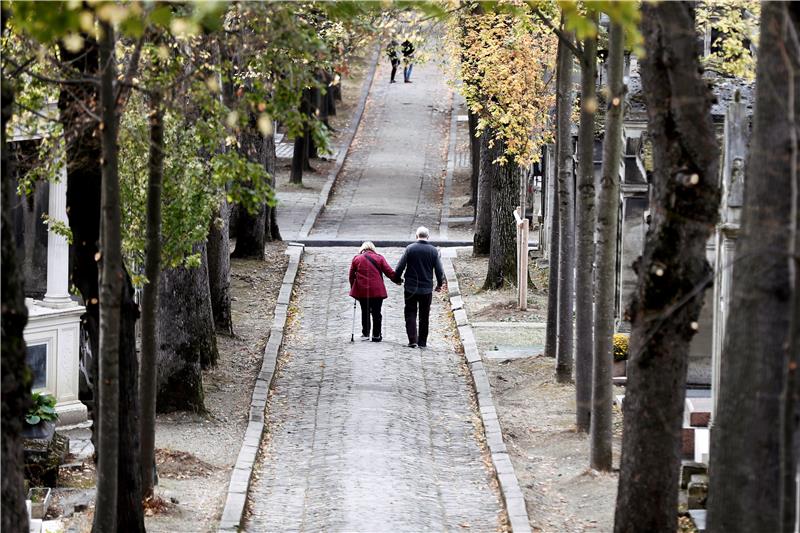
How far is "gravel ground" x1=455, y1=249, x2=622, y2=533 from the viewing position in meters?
→ 14.2

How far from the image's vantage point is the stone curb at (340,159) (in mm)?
34875

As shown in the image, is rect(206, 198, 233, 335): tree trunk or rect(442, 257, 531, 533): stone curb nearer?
rect(442, 257, 531, 533): stone curb

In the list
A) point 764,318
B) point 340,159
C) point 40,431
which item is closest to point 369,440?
point 40,431

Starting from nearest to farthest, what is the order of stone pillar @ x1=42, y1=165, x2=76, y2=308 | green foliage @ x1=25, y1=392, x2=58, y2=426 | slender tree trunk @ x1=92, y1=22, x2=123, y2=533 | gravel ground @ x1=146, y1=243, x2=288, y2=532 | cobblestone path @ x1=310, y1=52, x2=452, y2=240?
1. slender tree trunk @ x1=92, y1=22, x2=123, y2=533
2. gravel ground @ x1=146, y1=243, x2=288, y2=532
3. green foliage @ x1=25, y1=392, x2=58, y2=426
4. stone pillar @ x1=42, y1=165, x2=76, y2=308
5. cobblestone path @ x1=310, y1=52, x2=452, y2=240

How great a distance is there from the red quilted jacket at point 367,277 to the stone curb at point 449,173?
447 inches

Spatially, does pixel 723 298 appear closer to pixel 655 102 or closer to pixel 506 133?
pixel 655 102

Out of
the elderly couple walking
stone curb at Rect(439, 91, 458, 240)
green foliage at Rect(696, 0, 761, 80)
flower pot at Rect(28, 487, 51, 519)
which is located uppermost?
green foliage at Rect(696, 0, 761, 80)

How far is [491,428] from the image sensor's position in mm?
17312

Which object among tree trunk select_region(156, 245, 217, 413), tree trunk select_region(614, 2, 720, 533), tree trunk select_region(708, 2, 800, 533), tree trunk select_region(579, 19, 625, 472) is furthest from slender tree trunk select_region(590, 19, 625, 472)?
tree trunk select_region(708, 2, 800, 533)

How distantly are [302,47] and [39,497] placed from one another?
17.7 ft

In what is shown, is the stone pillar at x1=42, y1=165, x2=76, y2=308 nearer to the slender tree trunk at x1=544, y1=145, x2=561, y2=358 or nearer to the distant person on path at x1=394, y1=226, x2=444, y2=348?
the distant person on path at x1=394, y1=226, x2=444, y2=348

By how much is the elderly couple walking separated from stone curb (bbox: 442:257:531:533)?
85cm

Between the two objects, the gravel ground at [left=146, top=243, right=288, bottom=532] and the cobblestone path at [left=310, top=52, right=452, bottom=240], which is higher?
the cobblestone path at [left=310, top=52, right=452, bottom=240]

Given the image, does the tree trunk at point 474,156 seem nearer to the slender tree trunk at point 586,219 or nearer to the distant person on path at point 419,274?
the distant person on path at point 419,274
